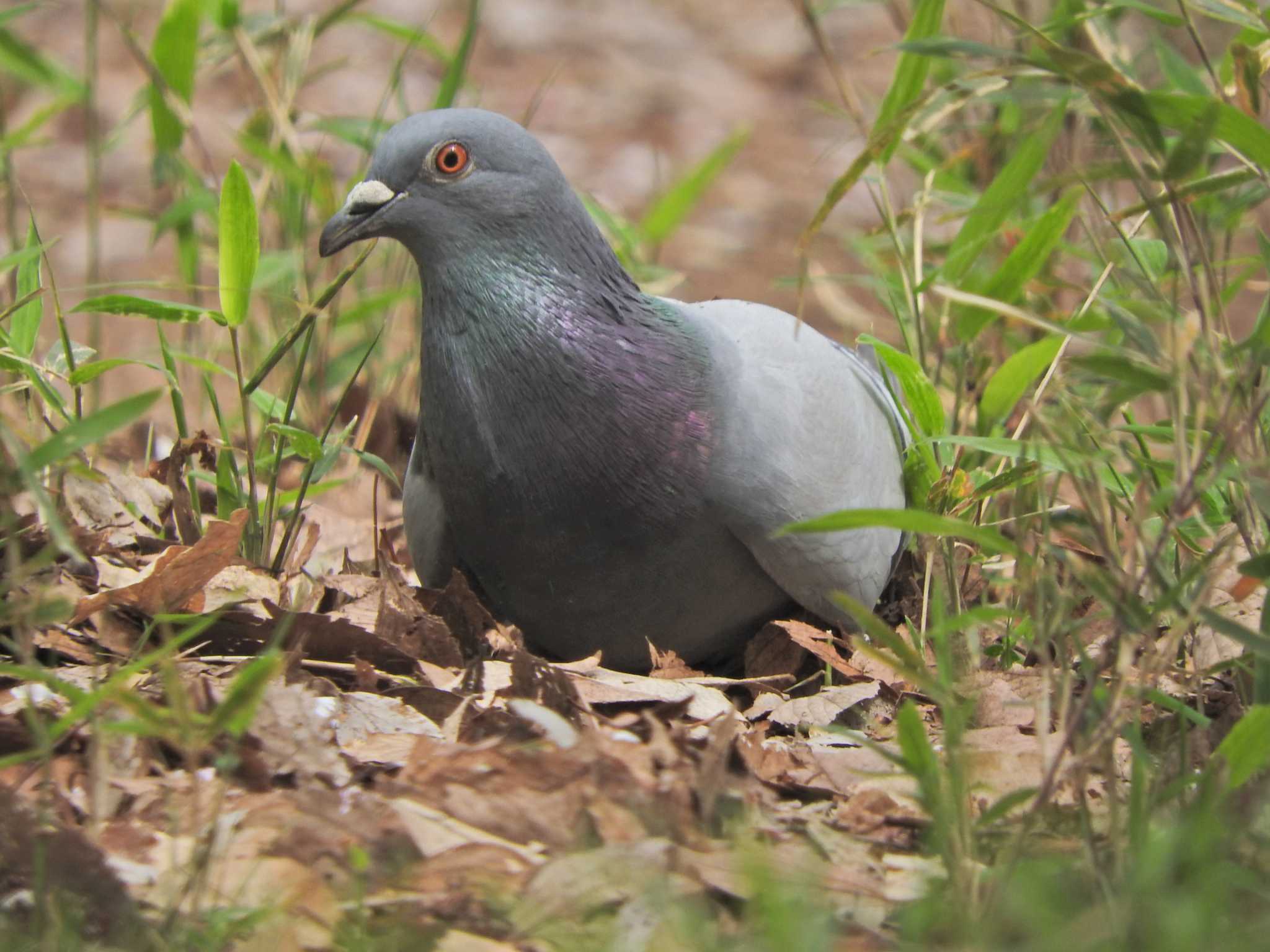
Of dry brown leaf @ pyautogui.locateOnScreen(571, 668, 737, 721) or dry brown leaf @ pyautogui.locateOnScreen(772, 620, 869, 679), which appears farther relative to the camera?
dry brown leaf @ pyautogui.locateOnScreen(772, 620, 869, 679)

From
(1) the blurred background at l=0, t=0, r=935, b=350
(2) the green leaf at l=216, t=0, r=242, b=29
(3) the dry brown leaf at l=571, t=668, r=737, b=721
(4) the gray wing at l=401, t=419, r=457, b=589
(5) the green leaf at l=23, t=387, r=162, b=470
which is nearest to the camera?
(5) the green leaf at l=23, t=387, r=162, b=470

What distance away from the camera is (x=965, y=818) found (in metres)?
2.13

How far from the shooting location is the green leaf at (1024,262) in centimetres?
365

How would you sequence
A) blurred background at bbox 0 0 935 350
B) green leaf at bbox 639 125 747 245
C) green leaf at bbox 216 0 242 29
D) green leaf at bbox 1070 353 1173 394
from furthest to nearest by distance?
1. blurred background at bbox 0 0 935 350
2. green leaf at bbox 639 125 747 245
3. green leaf at bbox 216 0 242 29
4. green leaf at bbox 1070 353 1173 394

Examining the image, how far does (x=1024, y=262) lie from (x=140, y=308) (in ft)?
6.87

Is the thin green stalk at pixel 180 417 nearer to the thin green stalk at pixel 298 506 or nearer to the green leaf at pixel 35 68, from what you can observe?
the thin green stalk at pixel 298 506

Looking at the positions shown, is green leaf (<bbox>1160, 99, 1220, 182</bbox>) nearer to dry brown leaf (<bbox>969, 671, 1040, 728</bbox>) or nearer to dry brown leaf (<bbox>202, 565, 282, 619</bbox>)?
dry brown leaf (<bbox>969, 671, 1040, 728</bbox>)

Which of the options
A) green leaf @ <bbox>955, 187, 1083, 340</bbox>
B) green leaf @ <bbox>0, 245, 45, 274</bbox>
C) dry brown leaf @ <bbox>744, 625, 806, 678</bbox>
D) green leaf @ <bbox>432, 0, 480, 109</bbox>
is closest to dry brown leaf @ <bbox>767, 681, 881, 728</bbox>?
dry brown leaf @ <bbox>744, 625, 806, 678</bbox>

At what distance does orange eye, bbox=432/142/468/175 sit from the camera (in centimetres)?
318

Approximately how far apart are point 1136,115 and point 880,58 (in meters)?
7.71

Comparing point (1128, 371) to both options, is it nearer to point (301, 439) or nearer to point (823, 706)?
point (823, 706)

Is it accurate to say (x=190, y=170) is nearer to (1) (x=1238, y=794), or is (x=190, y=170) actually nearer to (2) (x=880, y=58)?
(1) (x=1238, y=794)

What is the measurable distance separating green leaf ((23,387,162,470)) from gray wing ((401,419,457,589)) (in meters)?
1.22

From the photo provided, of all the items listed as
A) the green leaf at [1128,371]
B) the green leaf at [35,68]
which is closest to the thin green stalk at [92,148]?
the green leaf at [35,68]
